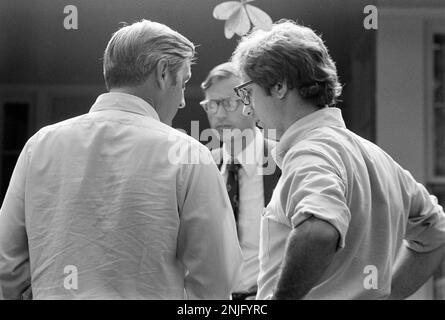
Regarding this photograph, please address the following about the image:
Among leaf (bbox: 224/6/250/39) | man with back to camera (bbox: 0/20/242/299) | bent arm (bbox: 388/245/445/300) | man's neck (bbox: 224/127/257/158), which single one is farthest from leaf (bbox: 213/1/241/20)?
man's neck (bbox: 224/127/257/158)

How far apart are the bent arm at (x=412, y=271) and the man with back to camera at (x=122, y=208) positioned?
0.42m

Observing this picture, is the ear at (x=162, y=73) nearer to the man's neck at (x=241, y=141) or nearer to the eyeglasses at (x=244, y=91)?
the eyeglasses at (x=244, y=91)

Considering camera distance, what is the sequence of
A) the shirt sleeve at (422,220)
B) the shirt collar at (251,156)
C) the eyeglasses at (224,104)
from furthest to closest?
the eyeglasses at (224,104) < the shirt collar at (251,156) < the shirt sleeve at (422,220)

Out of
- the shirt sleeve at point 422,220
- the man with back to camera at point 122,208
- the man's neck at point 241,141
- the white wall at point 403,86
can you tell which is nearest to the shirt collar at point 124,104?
the man with back to camera at point 122,208

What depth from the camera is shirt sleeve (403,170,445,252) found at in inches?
75.2

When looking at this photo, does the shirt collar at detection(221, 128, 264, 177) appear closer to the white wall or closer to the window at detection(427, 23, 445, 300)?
the white wall

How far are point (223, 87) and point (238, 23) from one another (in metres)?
1.36

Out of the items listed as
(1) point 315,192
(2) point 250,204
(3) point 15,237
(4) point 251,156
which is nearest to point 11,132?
(4) point 251,156

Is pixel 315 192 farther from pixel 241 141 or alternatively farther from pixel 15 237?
pixel 241 141

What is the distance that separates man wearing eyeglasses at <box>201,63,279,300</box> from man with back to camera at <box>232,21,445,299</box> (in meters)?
1.08

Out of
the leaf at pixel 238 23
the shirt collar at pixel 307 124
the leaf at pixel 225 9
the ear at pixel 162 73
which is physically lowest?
the shirt collar at pixel 307 124

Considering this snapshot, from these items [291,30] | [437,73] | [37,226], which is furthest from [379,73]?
[37,226]

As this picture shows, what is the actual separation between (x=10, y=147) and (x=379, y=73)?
297 cm

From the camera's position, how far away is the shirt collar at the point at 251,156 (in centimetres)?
310
